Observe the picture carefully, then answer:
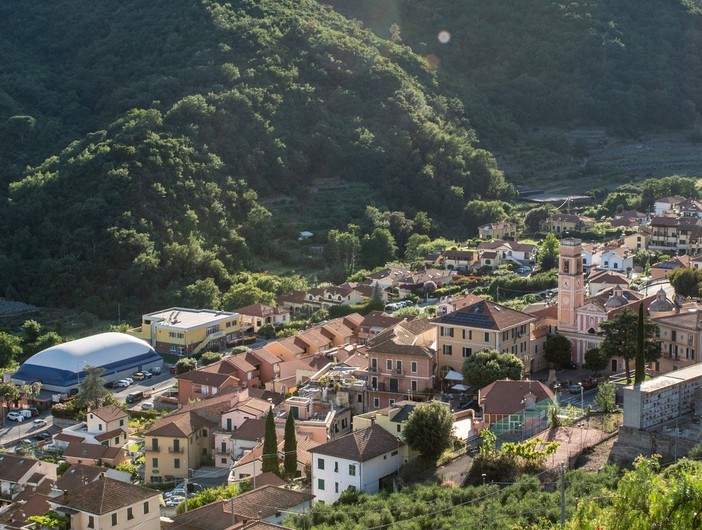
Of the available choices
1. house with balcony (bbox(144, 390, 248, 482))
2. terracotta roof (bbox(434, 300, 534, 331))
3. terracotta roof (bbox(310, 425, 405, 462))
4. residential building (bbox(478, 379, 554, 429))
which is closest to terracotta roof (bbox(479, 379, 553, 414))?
residential building (bbox(478, 379, 554, 429))

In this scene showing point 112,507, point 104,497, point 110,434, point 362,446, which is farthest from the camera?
point 110,434

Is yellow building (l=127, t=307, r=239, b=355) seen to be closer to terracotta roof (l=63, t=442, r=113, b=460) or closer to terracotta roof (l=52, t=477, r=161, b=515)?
terracotta roof (l=63, t=442, r=113, b=460)

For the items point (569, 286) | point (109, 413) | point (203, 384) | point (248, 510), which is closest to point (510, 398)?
point (569, 286)

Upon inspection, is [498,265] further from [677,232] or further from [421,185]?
[421,185]

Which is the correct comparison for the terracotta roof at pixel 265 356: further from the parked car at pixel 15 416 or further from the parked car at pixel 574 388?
the parked car at pixel 574 388

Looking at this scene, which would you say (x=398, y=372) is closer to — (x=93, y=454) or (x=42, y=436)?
(x=93, y=454)
